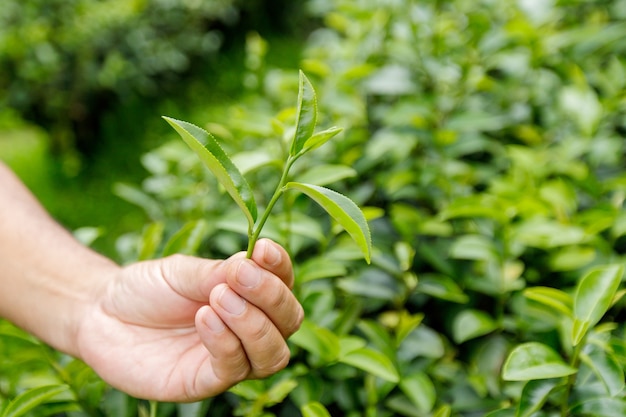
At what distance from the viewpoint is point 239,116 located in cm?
160

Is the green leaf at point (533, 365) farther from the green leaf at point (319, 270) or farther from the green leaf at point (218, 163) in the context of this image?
the green leaf at point (218, 163)

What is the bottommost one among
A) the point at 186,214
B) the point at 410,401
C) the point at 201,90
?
the point at 201,90

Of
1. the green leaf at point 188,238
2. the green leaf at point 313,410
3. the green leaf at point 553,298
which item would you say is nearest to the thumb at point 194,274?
the green leaf at point 188,238

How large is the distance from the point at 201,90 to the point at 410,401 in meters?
4.52

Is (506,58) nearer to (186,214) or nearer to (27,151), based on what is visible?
(186,214)

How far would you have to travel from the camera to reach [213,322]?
0.96m

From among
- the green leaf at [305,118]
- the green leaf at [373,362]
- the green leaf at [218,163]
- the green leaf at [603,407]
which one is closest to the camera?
the green leaf at [218,163]

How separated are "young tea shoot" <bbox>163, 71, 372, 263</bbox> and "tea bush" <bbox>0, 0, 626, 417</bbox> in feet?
1.06

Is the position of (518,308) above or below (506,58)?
below

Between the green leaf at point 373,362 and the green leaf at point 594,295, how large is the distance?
1.00 feet

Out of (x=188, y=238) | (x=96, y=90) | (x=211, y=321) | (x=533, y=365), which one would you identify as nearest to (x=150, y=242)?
(x=188, y=238)

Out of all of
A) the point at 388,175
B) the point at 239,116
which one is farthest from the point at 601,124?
the point at 239,116

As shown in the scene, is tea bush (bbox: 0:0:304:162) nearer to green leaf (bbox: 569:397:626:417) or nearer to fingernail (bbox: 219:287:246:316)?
fingernail (bbox: 219:287:246:316)

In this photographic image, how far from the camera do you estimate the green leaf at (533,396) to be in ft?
3.52
